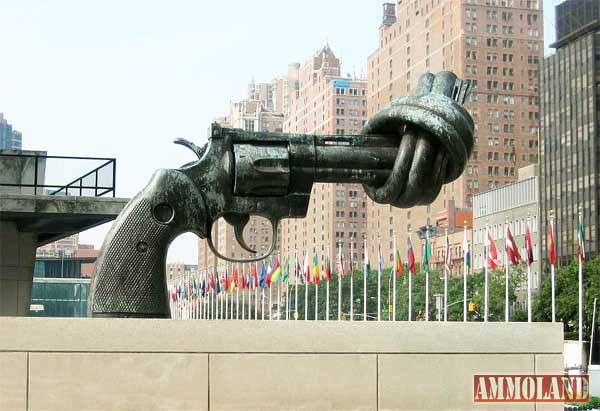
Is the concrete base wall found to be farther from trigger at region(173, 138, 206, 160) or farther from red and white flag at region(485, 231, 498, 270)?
red and white flag at region(485, 231, 498, 270)

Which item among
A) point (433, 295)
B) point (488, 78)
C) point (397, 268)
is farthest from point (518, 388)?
point (488, 78)

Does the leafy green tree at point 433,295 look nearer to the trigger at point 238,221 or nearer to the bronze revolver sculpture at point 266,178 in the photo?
the bronze revolver sculpture at point 266,178

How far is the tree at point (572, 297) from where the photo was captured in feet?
212

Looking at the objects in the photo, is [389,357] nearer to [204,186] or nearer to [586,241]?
[204,186]

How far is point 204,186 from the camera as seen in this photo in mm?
10062

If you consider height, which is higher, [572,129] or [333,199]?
[333,199]

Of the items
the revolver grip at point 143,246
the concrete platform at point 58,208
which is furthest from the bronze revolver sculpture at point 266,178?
the concrete platform at point 58,208

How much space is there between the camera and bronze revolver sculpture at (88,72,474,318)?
995cm

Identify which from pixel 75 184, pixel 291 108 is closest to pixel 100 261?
pixel 75 184

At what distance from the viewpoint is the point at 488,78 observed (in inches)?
5517

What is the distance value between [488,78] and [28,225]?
123 meters

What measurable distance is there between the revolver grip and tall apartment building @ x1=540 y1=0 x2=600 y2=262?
8199 centimetres

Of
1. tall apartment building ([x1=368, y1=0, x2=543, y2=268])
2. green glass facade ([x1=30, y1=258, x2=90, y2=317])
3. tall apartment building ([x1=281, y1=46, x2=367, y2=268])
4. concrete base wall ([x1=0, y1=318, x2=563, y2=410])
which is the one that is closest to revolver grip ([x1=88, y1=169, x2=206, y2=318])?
concrete base wall ([x1=0, y1=318, x2=563, y2=410])

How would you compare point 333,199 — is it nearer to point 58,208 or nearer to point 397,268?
point 397,268
